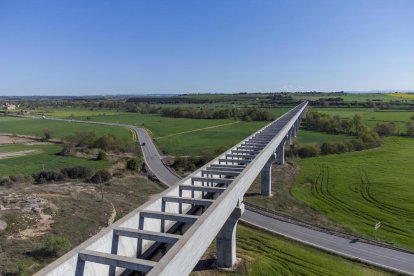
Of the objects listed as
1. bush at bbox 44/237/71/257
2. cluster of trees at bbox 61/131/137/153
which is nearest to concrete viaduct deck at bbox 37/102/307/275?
bush at bbox 44/237/71/257

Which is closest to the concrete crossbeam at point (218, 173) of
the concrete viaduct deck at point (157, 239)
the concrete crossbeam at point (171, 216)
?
the concrete viaduct deck at point (157, 239)

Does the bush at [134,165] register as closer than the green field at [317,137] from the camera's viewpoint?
Yes

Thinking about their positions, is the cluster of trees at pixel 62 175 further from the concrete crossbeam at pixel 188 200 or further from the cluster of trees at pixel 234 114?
the cluster of trees at pixel 234 114

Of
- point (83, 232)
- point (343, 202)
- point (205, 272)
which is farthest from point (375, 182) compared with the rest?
point (83, 232)

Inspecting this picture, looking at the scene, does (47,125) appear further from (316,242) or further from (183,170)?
(316,242)

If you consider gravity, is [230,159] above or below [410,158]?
above

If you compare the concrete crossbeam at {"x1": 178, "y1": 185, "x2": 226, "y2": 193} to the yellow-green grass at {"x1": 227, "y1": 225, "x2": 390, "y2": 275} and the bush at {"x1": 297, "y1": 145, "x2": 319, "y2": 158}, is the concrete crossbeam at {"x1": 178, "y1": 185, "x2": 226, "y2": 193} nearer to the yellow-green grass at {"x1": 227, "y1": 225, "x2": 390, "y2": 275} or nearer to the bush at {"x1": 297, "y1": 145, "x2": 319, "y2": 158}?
the yellow-green grass at {"x1": 227, "y1": 225, "x2": 390, "y2": 275}
